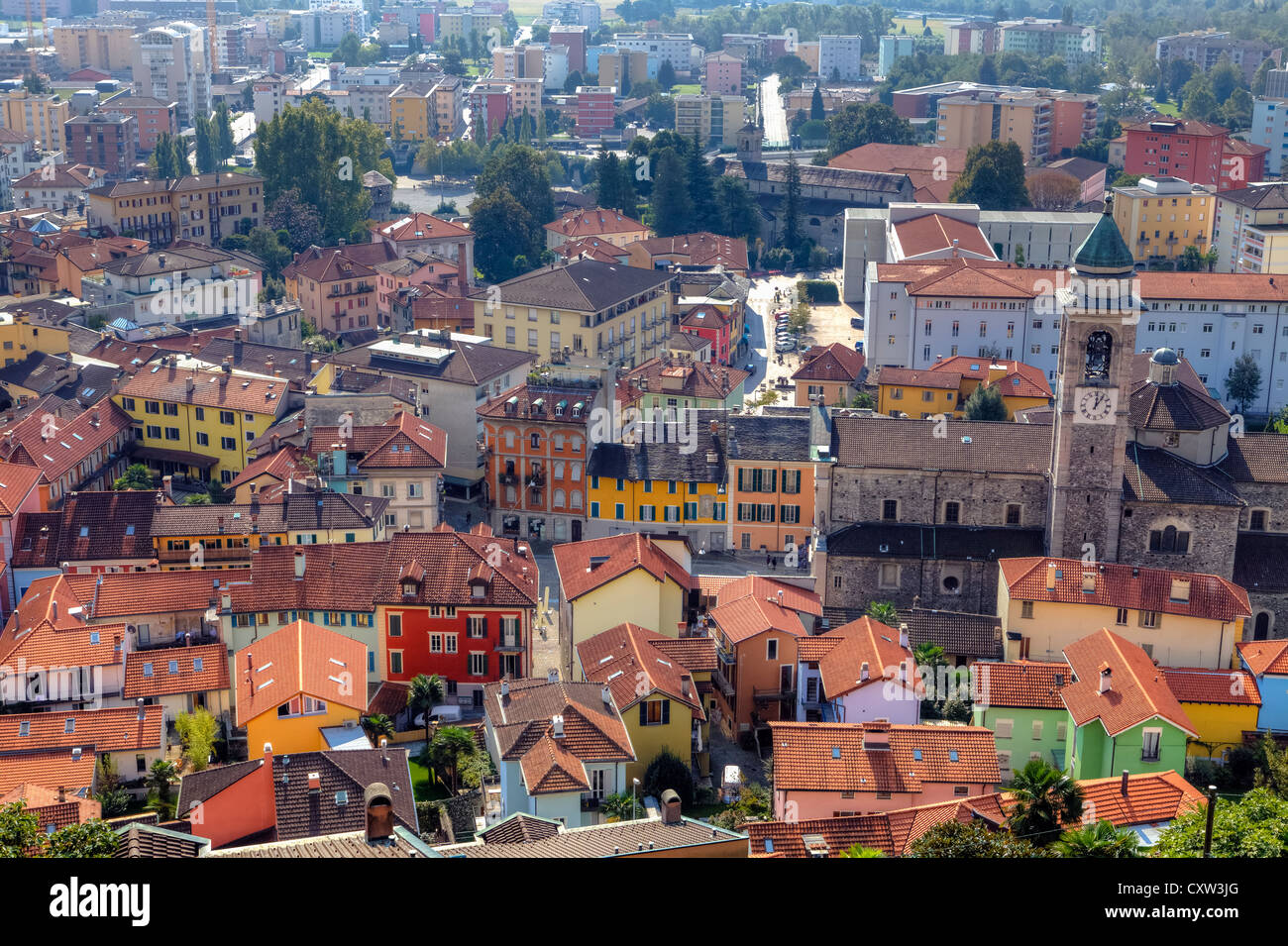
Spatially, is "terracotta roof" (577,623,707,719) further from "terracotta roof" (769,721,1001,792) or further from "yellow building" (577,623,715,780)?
"terracotta roof" (769,721,1001,792)

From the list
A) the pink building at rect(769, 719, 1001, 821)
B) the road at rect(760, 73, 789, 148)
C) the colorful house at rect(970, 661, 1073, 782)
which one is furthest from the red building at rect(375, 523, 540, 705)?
the road at rect(760, 73, 789, 148)

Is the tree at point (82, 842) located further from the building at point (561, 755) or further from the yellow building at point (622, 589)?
the yellow building at point (622, 589)

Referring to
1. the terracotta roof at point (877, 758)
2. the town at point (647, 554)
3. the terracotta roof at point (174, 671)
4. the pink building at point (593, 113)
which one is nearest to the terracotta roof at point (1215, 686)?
the town at point (647, 554)

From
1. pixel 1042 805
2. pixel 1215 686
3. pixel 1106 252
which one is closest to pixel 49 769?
pixel 1042 805

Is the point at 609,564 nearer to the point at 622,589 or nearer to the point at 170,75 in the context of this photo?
the point at 622,589

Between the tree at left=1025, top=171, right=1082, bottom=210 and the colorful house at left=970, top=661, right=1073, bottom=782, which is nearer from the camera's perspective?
the colorful house at left=970, top=661, right=1073, bottom=782
